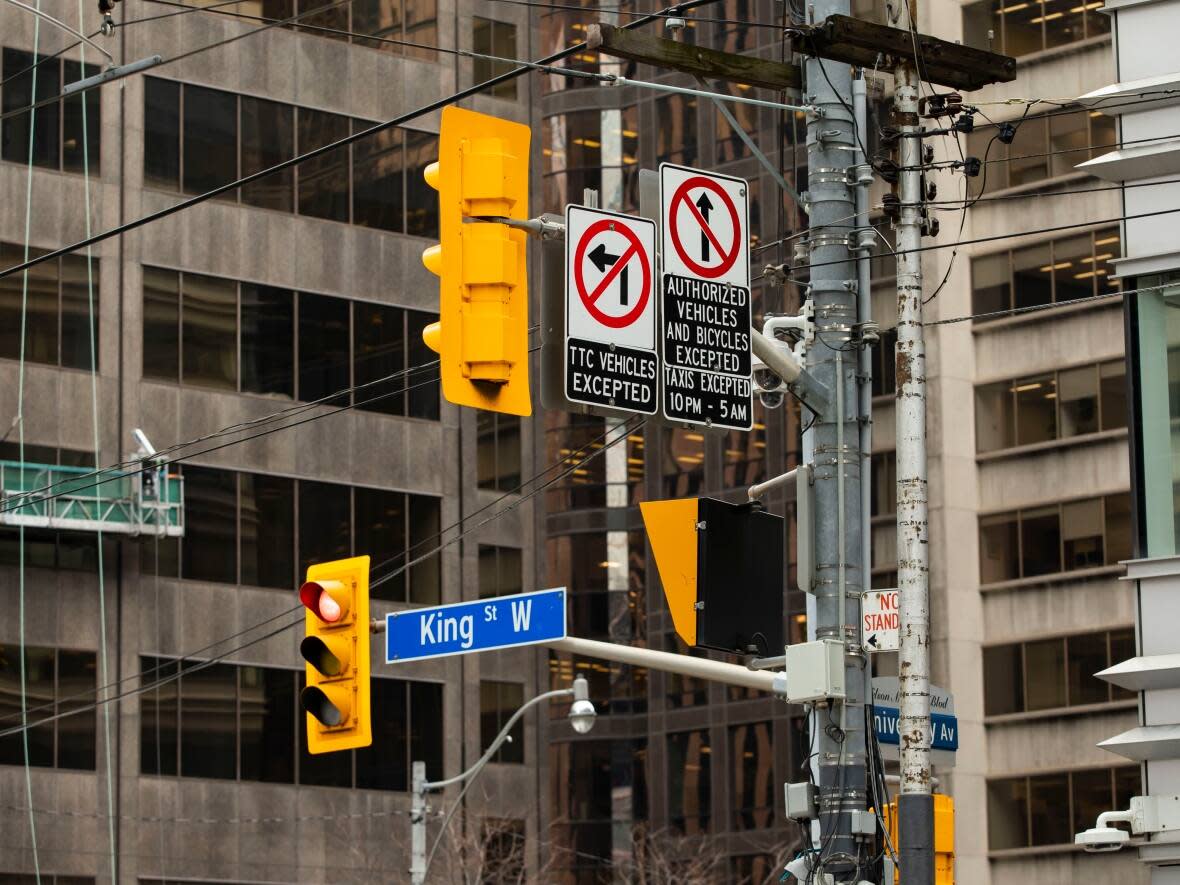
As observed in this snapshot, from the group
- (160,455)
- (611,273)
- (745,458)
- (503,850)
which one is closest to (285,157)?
(160,455)

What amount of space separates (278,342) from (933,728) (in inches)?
1607

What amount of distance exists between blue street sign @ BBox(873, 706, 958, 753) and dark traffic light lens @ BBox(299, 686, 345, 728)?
163 inches

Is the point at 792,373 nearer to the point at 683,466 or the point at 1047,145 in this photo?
the point at 1047,145

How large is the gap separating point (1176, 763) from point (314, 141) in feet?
136

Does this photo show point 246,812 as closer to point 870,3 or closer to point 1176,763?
point 870,3

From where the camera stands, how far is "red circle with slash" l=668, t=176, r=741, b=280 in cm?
1589

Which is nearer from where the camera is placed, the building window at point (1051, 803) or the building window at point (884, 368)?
the building window at point (1051, 803)

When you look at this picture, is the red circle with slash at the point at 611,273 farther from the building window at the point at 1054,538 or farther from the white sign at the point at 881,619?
the building window at the point at 1054,538

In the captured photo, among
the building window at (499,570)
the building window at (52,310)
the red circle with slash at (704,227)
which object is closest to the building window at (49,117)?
the building window at (52,310)

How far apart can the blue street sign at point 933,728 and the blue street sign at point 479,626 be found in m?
3.86

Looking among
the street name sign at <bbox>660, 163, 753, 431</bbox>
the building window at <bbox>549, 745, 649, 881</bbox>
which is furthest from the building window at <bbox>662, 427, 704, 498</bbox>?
the street name sign at <bbox>660, 163, 753, 431</bbox>

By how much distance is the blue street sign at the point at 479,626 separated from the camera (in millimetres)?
21844

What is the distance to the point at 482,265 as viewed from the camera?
45.7 feet

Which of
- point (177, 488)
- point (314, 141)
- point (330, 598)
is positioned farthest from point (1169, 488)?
point (314, 141)
